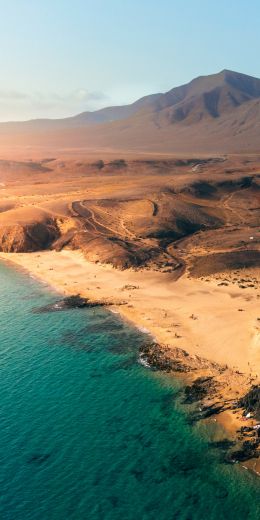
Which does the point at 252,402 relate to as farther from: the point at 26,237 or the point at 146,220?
the point at 146,220

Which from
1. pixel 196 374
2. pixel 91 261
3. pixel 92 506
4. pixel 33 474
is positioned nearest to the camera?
pixel 92 506

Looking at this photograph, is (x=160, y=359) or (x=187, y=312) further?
(x=187, y=312)

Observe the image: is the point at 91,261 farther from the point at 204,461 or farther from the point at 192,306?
the point at 204,461

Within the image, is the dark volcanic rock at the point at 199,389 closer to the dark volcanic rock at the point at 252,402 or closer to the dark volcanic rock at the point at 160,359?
the dark volcanic rock at the point at 160,359

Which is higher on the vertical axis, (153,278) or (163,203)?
(163,203)

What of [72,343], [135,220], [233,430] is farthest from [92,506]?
→ [135,220]

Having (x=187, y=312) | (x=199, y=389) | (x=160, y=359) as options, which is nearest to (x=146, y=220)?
(x=187, y=312)
